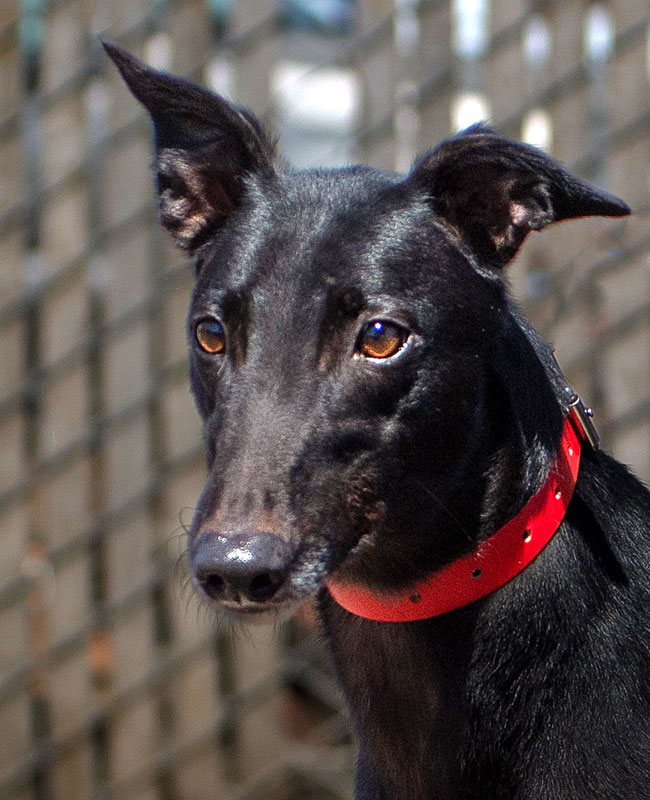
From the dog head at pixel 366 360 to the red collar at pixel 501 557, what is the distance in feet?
0.10

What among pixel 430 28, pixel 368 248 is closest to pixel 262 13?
pixel 430 28

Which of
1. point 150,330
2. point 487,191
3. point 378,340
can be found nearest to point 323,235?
point 378,340

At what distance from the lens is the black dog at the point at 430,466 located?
213 cm

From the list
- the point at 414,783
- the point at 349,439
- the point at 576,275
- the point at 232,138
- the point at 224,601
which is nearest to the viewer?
the point at 224,601

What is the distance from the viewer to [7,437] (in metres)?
4.56

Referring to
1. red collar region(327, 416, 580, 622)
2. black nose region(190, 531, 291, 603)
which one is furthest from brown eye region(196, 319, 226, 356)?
red collar region(327, 416, 580, 622)

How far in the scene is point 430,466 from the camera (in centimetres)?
226

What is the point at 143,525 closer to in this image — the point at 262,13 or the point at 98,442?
the point at 98,442

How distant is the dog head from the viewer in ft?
6.82

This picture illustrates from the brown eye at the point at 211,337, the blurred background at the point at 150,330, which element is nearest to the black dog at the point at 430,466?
the brown eye at the point at 211,337

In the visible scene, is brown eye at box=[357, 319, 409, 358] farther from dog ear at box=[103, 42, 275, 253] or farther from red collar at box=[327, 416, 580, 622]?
dog ear at box=[103, 42, 275, 253]

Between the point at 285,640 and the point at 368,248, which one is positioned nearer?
the point at 368,248

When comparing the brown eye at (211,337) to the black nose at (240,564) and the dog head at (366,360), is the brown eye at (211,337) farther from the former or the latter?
the black nose at (240,564)

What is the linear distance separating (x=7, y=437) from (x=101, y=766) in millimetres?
1221
